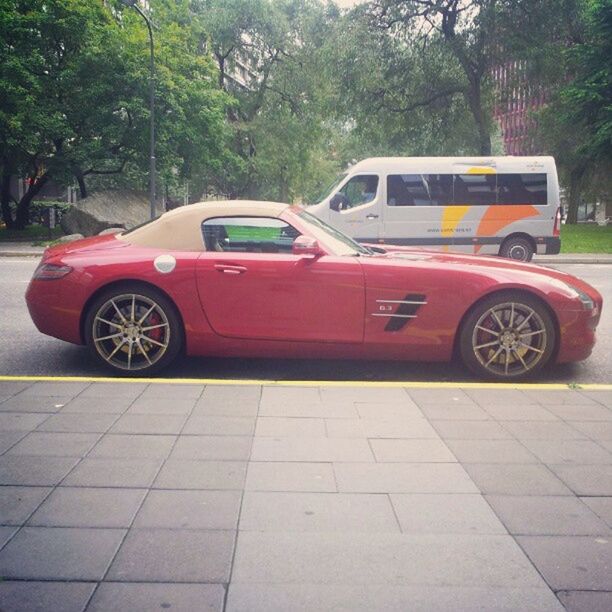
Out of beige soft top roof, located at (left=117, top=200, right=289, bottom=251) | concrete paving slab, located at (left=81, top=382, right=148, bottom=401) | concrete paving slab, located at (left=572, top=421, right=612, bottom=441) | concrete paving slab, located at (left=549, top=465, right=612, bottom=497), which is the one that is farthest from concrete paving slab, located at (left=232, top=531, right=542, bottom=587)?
beige soft top roof, located at (left=117, top=200, right=289, bottom=251)

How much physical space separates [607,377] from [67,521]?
442 cm

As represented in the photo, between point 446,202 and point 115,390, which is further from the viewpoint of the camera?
point 446,202

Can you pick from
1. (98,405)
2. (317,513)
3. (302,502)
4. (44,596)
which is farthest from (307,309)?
(44,596)

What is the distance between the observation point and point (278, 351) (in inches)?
215

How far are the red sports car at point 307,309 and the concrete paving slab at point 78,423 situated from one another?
3.91 ft

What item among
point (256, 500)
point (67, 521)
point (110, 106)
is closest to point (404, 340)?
point (256, 500)

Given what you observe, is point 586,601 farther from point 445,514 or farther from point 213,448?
point 213,448

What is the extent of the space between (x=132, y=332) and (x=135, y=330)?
0.03 meters

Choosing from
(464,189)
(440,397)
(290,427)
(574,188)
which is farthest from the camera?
(574,188)

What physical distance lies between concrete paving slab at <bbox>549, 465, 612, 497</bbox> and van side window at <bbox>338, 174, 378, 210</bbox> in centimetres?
1268

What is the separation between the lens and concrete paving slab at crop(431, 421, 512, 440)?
3.88 m

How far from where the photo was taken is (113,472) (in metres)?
3.29

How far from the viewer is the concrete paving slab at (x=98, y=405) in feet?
13.9

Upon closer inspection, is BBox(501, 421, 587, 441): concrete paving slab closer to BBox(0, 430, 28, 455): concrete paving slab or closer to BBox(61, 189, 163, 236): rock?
BBox(0, 430, 28, 455): concrete paving slab
